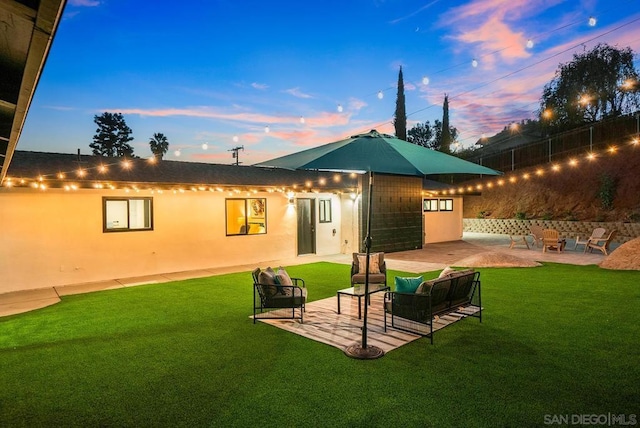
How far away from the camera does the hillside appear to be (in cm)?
2138

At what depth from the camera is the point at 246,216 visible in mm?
13133

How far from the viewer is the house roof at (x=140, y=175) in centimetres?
930

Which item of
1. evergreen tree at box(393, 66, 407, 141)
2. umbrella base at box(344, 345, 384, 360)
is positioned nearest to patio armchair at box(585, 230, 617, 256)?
umbrella base at box(344, 345, 384, 360)

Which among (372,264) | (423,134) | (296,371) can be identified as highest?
(423,134)

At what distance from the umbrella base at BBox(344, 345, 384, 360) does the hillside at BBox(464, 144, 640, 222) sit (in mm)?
17431

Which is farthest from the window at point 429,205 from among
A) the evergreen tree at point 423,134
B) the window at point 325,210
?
the evergreen tree at point 423,134

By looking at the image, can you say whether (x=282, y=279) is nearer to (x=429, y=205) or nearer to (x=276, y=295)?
(x=276, y=295)

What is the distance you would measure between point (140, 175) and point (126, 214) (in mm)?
1199

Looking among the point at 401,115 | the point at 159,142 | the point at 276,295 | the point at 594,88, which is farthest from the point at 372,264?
the point at 159,142

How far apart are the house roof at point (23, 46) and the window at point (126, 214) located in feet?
27.0

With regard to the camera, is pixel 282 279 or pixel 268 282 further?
pixel 282 279

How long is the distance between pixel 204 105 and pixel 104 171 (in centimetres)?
1020

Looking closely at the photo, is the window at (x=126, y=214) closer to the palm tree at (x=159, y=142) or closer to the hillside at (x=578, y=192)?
the hillside at (x=578, y=192)

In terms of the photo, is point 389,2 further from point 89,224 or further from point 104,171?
point 89,224
